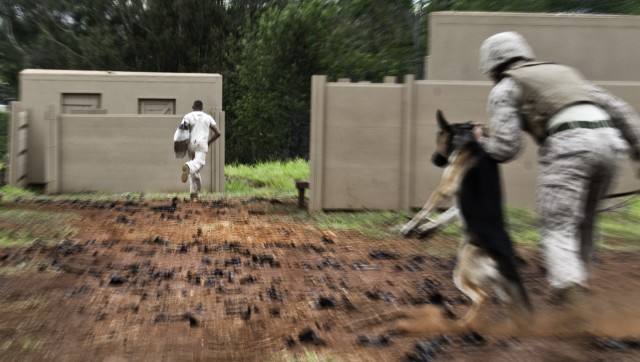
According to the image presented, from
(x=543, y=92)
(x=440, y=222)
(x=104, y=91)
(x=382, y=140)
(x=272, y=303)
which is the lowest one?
(x=272, y=303)

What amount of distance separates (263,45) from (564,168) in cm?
2724

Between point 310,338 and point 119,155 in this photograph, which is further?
point 119,155

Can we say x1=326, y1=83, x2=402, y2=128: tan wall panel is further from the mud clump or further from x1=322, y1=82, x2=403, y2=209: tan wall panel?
the mud clump

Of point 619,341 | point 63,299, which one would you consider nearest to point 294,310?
point 63,299

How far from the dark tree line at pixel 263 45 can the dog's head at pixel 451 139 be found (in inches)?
763

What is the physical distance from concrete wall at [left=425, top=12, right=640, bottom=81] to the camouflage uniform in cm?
861

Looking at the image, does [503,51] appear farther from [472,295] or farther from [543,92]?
[472,295]

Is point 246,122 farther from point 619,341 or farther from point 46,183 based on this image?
point 619,341

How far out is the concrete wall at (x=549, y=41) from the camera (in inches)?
520

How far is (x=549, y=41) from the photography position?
13312 millimetres

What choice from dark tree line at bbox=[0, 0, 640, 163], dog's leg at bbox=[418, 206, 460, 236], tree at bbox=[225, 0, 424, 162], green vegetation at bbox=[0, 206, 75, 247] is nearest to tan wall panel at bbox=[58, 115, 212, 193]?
green vegetation at bbox=[0, 206, 75, 247]

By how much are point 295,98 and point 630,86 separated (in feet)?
66.6

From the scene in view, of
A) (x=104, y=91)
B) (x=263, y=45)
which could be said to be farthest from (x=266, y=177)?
(x=263, y=45)

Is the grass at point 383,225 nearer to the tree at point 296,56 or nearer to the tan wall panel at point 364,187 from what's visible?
the tan wall panel at point 364,187
